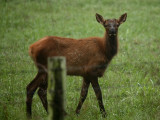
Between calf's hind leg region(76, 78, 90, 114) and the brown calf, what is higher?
the brown calf

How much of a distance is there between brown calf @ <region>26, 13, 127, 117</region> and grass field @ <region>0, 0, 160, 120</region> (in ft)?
1.34

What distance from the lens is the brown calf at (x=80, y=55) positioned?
661 cm

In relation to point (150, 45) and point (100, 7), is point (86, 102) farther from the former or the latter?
point (100, 7)

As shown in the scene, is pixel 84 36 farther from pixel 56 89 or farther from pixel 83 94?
pixel 56 89

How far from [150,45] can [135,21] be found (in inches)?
133

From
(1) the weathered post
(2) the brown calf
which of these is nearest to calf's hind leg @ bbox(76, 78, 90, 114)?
(2) the brown calf

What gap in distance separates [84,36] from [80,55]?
598 centimetres

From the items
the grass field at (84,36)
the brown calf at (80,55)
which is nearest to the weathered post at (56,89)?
the grass field at (84,36)

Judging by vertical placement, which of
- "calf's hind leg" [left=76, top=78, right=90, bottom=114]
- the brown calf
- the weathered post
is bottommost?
"calf's hind leg" [left=76, top=78, right=90, bottom=114]

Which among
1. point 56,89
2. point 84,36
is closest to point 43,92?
point 56,89

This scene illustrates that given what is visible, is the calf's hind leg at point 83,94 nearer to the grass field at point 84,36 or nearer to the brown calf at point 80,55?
the brown calf at point 80,55

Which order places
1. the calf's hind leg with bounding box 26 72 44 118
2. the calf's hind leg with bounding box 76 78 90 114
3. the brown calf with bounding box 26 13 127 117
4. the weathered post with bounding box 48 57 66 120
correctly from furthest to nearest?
the calf's hind leg with bounding box 76 78 90 114 < the brown calf with bounding box 26 13 127 117 < the calf's hind leg with bounding box 26 72 44 118 < the weathered post with bounding box 48 57 66 120

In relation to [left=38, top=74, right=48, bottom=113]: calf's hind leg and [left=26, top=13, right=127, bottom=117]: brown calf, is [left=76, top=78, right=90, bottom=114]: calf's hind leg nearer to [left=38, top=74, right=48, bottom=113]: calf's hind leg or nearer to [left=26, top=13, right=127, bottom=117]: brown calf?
[left=26, top=13, right=127, bottom=117]: brown calf

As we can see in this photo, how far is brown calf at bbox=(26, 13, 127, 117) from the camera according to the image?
6605 millimetres
